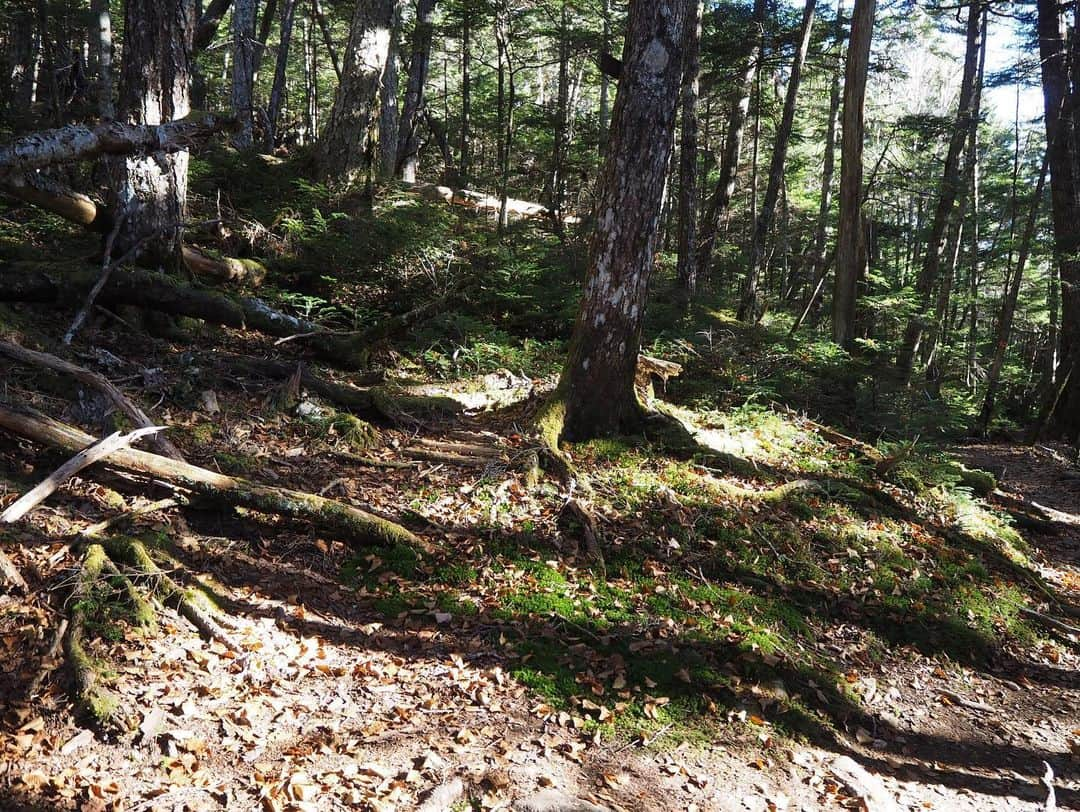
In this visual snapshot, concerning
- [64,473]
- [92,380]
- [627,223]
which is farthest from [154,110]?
[627,223]

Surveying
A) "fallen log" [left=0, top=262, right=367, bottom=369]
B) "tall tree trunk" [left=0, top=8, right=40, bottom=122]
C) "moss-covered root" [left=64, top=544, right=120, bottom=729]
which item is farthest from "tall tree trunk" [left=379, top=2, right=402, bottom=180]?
"moss-covered root" [left=64, top=544, right=120, bottom=729]

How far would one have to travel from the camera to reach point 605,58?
6.86 meters

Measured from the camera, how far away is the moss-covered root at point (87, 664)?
3.28 meters

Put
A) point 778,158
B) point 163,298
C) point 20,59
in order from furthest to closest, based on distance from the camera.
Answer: point 20,59
point 778,158
point 163,298

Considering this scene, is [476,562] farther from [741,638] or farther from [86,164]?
[86,164]

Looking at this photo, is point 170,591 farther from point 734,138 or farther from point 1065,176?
point 1065,176

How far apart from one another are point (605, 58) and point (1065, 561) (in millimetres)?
8222

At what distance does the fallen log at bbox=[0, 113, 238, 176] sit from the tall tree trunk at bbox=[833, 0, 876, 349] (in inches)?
376

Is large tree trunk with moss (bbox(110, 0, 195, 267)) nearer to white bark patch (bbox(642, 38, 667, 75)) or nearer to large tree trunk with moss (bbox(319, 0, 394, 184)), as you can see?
large tree trunk with moss (bbox(319, 0, 394, 184))

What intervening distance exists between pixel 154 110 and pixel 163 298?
2.39m

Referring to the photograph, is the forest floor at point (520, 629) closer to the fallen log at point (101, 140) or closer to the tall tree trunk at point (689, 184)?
the fallen log at point (101, 140)

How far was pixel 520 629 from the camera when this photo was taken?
4828 millimetres

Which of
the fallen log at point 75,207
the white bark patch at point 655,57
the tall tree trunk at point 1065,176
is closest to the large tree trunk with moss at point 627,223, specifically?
the white bark patch at point 655,57

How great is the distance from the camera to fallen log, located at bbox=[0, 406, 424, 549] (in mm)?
4742
